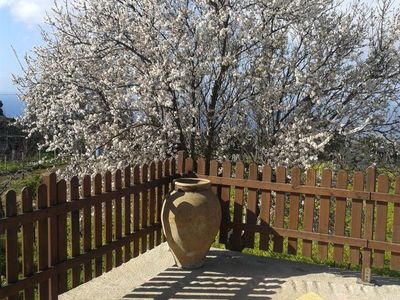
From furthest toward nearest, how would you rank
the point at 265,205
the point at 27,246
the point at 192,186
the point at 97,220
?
1. the point at 265,205
2. the point at 192,186
3. the point at 97,220
4. the point at 27,246

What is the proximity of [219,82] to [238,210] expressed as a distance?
204 cm

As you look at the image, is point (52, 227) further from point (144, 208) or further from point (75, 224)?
point (144, 208)

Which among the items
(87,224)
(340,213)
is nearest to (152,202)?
(87,224)

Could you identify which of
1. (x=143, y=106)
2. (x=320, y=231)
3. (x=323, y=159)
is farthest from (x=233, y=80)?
(x=320, y=231)

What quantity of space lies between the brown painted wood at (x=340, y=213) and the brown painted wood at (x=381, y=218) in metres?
0.37

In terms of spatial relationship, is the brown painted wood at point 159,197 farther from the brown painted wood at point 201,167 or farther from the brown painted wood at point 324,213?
the brown painted wood at point 324,213

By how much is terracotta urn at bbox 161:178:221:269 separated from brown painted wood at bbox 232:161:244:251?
54cm

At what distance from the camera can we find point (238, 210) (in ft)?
20.5

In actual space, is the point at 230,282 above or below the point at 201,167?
below

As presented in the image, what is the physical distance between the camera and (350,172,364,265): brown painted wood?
215 inches

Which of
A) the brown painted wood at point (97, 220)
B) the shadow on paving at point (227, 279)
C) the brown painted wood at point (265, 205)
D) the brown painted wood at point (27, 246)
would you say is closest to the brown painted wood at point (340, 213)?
the shadow on paving at point (227, 279)

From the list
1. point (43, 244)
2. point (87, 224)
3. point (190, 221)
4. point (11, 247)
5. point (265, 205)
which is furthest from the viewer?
point (265, 205)

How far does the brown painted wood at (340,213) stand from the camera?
5.52 m

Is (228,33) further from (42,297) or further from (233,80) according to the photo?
(42,297)
